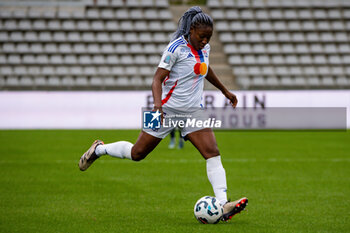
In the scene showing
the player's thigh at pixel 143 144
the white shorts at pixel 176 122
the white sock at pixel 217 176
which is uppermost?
the white shorts at pixel 176 122

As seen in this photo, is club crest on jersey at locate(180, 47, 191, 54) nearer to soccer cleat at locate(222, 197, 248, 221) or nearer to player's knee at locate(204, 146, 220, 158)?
player's knee at locate(204, 146, 220, 158)

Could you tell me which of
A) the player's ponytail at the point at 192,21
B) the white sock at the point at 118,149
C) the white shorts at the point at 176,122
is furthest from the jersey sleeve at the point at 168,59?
the white sock at the point at 118,149

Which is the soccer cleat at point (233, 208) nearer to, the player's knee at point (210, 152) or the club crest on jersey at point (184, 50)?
the player's knee at point (210, 152)

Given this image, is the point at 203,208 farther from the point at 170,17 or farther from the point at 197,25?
the point at 170,17

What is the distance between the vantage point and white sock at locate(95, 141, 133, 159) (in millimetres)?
6426

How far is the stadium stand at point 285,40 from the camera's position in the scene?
2830cm

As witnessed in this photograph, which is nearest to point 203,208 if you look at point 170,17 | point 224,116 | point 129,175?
point 129,175

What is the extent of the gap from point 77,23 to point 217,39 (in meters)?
7.40

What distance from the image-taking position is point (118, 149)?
6.53 m

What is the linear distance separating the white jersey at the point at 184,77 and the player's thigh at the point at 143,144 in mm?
398

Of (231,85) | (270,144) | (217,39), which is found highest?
(217,39)

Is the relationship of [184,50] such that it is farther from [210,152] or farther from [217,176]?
[217,176]

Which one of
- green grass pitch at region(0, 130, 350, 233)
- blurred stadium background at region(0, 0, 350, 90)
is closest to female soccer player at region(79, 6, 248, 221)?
green grass pitch at region(0, 130, 350, 233)

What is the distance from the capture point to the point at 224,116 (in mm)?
21625
